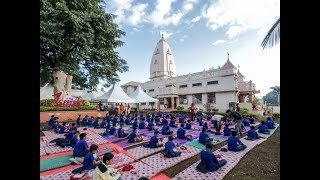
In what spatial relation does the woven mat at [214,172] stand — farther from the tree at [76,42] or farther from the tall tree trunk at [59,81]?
the tall tree trunk at [59,81]

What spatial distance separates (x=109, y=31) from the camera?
18.8 metres

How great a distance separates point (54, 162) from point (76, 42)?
41.1 feet

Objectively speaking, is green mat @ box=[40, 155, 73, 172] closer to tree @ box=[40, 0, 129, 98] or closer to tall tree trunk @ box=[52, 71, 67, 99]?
tree @ box=[40, 0, 129, 98]

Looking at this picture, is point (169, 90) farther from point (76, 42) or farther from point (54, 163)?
point (54, 163)

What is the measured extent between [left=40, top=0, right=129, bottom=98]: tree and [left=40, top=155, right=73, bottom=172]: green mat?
11.3m

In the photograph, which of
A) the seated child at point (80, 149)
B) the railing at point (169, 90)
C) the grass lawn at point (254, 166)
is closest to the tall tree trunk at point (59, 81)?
the seated child at point (80, 149)

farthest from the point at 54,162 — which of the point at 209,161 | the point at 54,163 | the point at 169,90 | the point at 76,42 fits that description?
the point at 169,90

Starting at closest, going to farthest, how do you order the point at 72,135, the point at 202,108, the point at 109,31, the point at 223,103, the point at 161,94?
the point at 72,135 < the point at 109,31 < the point at 223,103 < the point at 202,108 < the point at 161,94

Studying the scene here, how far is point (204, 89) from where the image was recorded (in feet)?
93.9

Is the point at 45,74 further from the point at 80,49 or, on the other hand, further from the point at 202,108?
the point at 202,108

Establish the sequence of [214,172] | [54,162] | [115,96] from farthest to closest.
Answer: [115,96] → [54,162] → [214,172]
